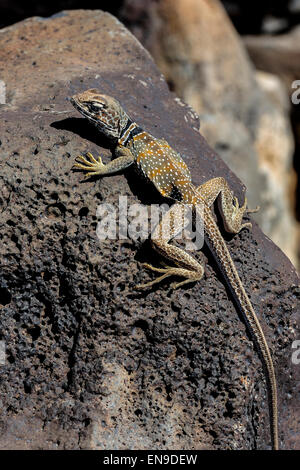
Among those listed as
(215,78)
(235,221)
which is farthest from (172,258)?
(215,78)

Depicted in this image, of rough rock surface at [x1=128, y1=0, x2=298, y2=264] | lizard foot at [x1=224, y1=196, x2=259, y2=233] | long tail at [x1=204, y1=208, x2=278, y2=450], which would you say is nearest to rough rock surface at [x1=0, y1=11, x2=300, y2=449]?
long tail at [x1=204, y1=208, x2=278, y2=450]

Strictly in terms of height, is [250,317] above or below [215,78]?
below

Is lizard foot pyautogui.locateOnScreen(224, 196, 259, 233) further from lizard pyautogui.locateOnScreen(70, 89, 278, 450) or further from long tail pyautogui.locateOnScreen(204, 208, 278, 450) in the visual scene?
long tail pyautogui.locateOnScreen(204, 208, 278, 450)

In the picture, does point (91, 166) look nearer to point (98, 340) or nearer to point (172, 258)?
point (172, 258)

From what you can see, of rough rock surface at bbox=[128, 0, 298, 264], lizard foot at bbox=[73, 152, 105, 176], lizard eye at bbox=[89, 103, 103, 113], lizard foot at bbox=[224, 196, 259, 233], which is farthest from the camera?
rough rock surface at bbox=[128, 0, 298, 264]

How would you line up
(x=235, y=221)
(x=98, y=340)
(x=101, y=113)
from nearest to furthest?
(x=98, y=340), (x=235, y=221), (x=101, y=113)
